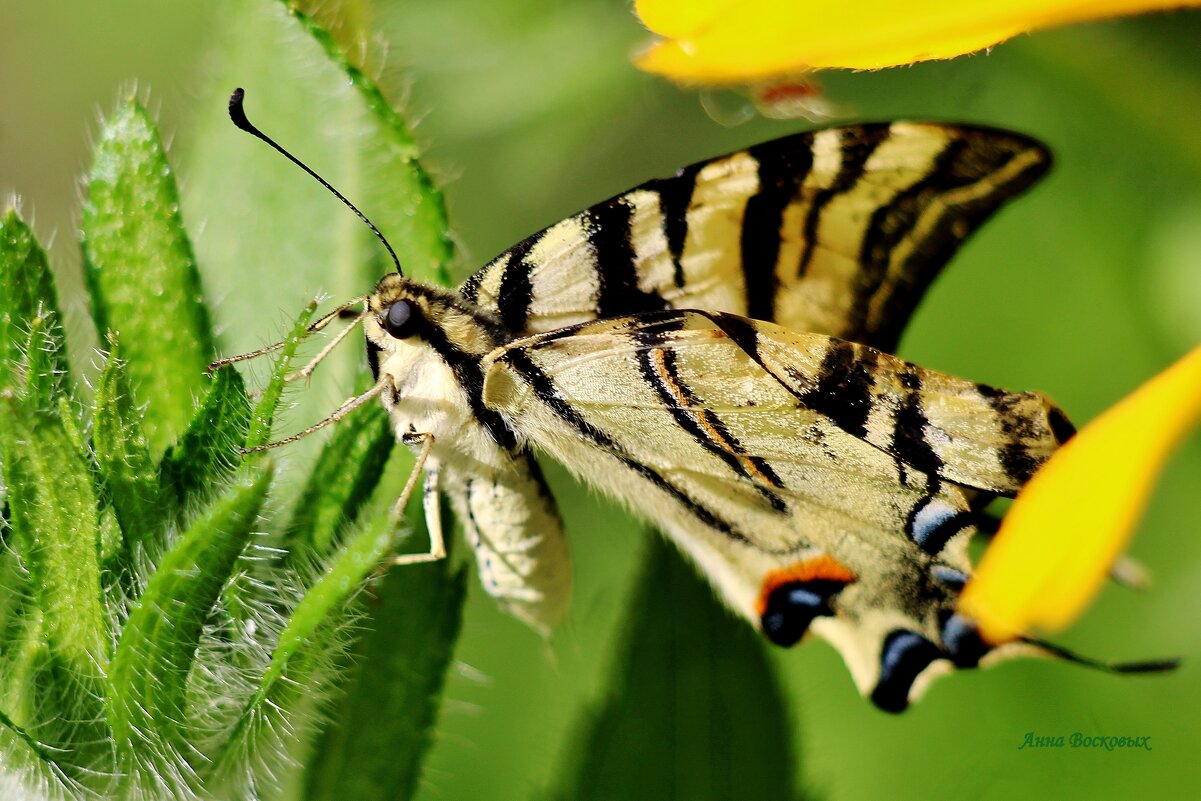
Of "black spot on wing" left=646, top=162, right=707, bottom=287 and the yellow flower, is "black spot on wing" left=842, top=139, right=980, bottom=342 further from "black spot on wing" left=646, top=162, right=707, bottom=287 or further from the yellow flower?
the yellow flower

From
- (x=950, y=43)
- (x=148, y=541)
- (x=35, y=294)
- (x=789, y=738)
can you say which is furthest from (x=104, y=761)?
(x=950, y=43)

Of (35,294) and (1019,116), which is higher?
(1019,116)

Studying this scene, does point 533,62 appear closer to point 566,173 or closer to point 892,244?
point 566,173

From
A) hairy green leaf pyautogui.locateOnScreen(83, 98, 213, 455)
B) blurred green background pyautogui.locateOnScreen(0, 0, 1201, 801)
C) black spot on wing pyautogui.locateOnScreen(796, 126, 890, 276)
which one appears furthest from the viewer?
blurred green background pyautogui.locateOnScreen(0, 0, 1201, 801)

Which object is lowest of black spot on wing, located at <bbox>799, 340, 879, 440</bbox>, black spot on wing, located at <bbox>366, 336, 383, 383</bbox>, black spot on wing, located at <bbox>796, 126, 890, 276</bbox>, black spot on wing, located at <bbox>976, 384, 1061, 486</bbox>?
black spot on wing, located at <bbox>976, 384, 1061, 486</bbox>

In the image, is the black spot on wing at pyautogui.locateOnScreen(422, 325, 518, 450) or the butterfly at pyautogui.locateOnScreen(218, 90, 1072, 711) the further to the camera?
the black spot on wing at pyautogui.locateOnScreen(422, 325, 518, 450)

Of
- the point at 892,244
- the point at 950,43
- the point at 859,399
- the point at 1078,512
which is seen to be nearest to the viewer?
the point at 1078,512

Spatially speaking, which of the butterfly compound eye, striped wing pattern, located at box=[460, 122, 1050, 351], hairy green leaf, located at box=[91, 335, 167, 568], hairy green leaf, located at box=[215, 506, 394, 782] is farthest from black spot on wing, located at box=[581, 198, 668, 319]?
hairy green leaf, located at box=[91, 335, 167, 568]

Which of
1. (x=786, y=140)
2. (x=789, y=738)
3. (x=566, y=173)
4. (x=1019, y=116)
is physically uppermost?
(x=566, y=173)
